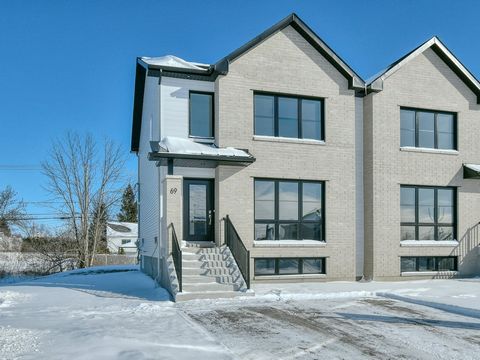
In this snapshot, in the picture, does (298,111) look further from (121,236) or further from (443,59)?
(121,236)

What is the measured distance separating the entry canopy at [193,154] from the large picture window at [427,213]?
600cm

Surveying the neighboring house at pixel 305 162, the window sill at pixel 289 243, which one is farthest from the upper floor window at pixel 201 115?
the window sill at pixel 289 243

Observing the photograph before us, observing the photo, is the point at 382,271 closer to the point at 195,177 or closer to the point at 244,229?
the point at 244,229

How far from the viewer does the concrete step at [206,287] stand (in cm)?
1127

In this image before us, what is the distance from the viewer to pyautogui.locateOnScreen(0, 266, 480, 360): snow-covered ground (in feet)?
21.5

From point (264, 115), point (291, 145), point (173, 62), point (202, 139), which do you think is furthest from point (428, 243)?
point (173, 62)

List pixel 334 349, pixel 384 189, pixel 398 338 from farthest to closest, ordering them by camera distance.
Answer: pixel 384 189
pixel 398 338
pixel 334 349

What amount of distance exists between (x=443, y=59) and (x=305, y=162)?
263 inches

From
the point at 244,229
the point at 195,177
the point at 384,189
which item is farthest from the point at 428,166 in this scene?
the point at 195,177

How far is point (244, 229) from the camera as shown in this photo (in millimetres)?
14070

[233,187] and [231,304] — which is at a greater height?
[233,187]

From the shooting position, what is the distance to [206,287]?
11367 mm

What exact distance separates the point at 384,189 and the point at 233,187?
522 cm

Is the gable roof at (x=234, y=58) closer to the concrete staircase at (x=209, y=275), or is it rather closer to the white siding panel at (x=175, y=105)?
the white siding panel at (x=175, y=105)
